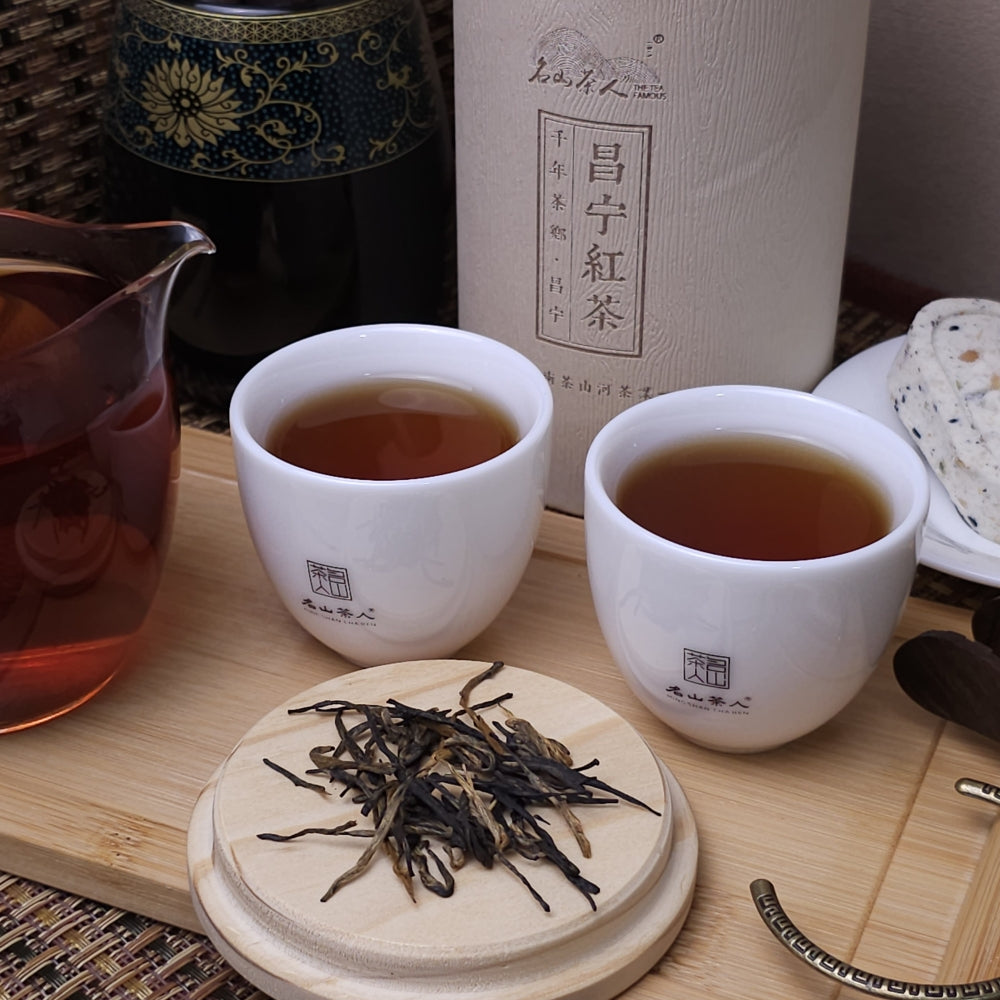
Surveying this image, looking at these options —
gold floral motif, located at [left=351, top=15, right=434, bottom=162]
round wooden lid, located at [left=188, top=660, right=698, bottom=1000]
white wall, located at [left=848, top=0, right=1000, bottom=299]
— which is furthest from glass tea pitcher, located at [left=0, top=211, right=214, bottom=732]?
white wall, located at [left=848, top=0, right=1000, bottom=299]

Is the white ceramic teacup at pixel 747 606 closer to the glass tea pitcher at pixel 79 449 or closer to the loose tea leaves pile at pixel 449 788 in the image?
the loose tea leaves pile at pixel 449 788

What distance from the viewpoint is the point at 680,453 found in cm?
69

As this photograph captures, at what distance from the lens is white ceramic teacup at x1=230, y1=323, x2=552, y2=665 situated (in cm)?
64

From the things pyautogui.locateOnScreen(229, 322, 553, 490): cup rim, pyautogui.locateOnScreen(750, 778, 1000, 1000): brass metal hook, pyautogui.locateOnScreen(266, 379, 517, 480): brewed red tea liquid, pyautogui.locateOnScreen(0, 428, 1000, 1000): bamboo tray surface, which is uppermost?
pyautogui.locateOnScreen(229, 322, 553, 490): cup rim

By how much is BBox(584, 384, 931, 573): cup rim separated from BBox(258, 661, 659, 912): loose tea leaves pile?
0.10 meters

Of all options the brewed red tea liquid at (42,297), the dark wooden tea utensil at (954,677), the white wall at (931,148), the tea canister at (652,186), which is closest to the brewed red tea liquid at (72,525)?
the brewed red tea liquid at (42,297)

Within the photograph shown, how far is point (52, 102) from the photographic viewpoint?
0.90 meters

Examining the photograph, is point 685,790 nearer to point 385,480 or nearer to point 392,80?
point 385,480

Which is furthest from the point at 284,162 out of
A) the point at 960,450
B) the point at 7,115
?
the point at 960,450

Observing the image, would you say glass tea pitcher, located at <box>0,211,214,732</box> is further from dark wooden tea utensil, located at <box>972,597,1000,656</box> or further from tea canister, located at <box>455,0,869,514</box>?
dark wooden tea utensil, located at <box>972,597,1000,656</box>

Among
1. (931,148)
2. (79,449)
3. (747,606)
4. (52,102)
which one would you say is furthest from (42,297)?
(931,148)

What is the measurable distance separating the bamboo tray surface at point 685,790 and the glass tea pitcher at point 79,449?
0.13 ft

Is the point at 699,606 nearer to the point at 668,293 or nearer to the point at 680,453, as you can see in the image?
the point at 680,453

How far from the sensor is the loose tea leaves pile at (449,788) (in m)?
0.56
